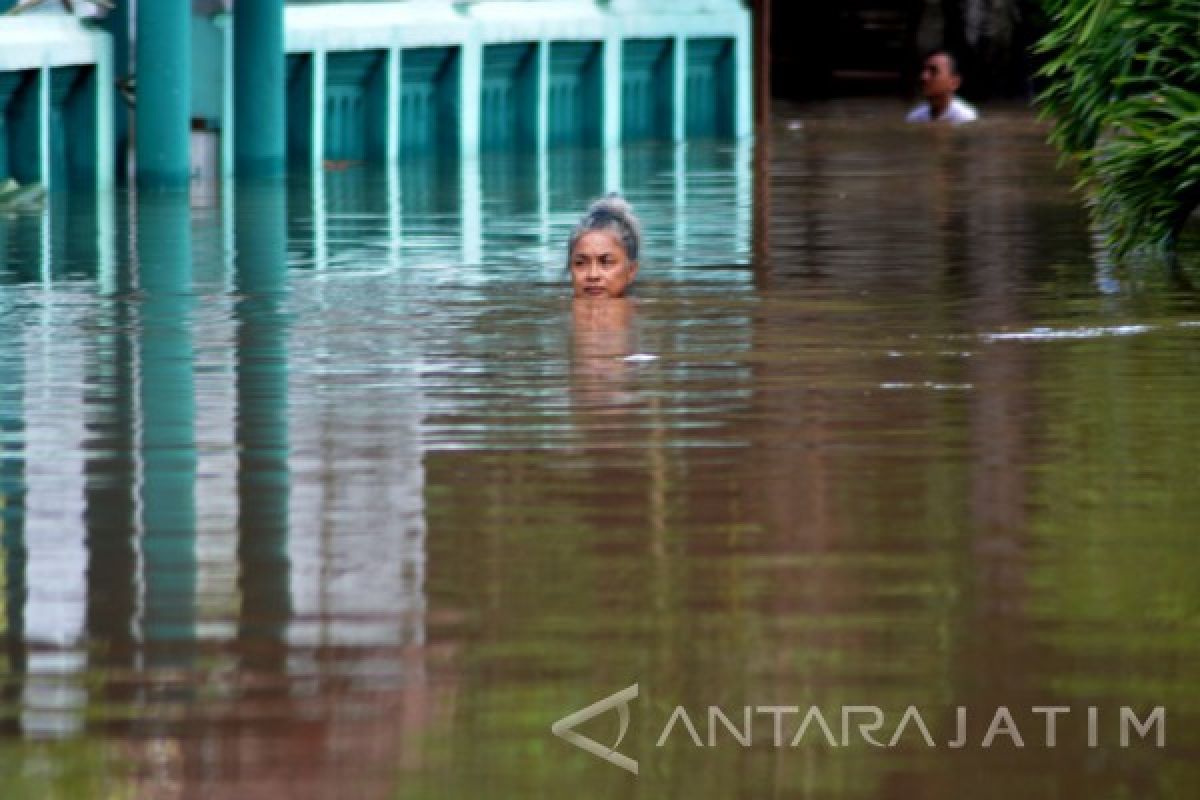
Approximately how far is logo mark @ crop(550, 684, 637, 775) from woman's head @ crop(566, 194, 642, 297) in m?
6.48

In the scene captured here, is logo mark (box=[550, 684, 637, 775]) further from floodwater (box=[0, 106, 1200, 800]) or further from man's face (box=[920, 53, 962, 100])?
man's face (box=[920, 53, 962, 100])

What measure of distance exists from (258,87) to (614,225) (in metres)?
7.87

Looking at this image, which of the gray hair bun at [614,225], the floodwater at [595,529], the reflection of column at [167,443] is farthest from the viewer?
the gray hair bun at [614,225]

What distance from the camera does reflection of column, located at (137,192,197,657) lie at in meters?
6.13

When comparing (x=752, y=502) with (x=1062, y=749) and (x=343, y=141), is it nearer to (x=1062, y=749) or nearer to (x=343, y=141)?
(x=1062, y=749)

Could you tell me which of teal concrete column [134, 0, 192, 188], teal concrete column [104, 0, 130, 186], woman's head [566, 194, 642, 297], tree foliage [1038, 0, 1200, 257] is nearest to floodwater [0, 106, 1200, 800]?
woman's head [566, 194, 642, 297]

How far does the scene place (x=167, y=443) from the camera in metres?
8.15

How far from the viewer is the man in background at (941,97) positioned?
27.1m

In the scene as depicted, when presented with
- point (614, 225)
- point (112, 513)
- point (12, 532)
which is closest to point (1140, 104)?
point (614, 225)

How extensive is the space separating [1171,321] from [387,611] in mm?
5156

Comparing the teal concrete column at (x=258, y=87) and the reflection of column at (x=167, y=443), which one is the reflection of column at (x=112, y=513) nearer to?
the reflection of column at (x=167, y=443)

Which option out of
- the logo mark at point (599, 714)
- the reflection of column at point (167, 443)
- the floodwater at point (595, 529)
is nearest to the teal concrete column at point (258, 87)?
the reflection of column at point (167, 443)

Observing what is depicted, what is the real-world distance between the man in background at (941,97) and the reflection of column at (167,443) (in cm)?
1349

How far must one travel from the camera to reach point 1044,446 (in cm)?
A: 789
